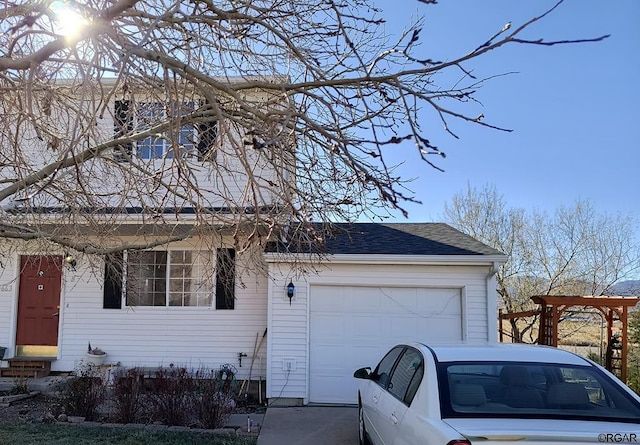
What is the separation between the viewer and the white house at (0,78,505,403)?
9.40 meters

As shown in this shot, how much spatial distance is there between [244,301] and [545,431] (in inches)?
316

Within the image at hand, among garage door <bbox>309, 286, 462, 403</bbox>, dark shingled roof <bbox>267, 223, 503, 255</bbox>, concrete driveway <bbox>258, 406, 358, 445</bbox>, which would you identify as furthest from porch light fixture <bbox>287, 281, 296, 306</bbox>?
concrete driveway <bbox>258, 406, 358, 445</bbox>

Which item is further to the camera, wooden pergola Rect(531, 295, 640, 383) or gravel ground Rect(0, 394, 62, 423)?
wooden pergola Rect(531, 295, 640, 383)

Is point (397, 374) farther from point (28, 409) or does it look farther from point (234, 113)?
point (28, 409)

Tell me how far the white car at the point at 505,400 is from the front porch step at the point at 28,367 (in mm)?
8265

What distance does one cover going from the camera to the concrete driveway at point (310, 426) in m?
7.17

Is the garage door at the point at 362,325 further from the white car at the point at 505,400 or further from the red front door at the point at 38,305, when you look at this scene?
the red front door at the point at 38,305

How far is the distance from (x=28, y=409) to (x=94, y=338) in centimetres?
197

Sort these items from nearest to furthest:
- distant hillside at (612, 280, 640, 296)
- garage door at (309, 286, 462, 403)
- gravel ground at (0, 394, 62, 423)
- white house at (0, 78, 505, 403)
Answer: gravel ground at (0, 394, 62, 423)
white house at (0, 78, 505, 403)
garage door at (309, 286, 462, 403)
distant hillside at (612, 280, 640, 296)

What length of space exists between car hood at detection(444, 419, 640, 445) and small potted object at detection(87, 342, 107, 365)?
8.79m

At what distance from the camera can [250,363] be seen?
10406 mm

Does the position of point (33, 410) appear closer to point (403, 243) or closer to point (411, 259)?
point (411, 259)

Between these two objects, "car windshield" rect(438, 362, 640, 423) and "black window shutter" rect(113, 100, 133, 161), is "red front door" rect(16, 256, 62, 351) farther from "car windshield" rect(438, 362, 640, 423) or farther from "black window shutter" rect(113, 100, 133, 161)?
"car windshield" rect(438, 362, 640, 423)

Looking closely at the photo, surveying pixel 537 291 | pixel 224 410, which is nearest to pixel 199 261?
pixel 224 410
